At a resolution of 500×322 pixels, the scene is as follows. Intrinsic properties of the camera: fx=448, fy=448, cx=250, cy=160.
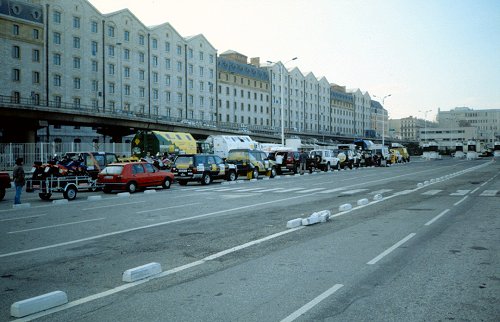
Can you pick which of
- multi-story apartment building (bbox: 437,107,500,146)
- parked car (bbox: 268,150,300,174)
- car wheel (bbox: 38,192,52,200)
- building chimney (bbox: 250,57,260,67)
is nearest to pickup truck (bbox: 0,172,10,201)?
car wheel (bbox: 38,192,52,200)

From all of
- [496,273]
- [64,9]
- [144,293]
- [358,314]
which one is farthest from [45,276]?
[64,9]

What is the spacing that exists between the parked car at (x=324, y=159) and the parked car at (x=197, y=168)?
17.4 m

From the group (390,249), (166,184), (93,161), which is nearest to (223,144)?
(93,161)

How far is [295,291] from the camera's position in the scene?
5.93m

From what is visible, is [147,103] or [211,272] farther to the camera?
[147,103]

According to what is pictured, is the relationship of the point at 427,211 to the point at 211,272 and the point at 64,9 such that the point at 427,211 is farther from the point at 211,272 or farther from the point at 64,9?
the point at 64,9

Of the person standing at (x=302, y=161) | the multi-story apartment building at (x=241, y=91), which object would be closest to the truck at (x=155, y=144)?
the person standing at (x=302, y=161)

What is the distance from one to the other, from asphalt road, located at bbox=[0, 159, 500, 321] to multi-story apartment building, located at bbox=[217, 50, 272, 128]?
8132cm

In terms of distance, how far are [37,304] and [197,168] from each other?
21.5 metres

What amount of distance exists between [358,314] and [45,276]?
471 centimetres

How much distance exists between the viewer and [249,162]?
3212cm

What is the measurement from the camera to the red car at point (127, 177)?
22.1 m

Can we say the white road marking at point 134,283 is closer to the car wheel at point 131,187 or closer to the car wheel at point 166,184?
the car wheel at point 131,187

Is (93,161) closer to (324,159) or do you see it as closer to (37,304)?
(37,304)
